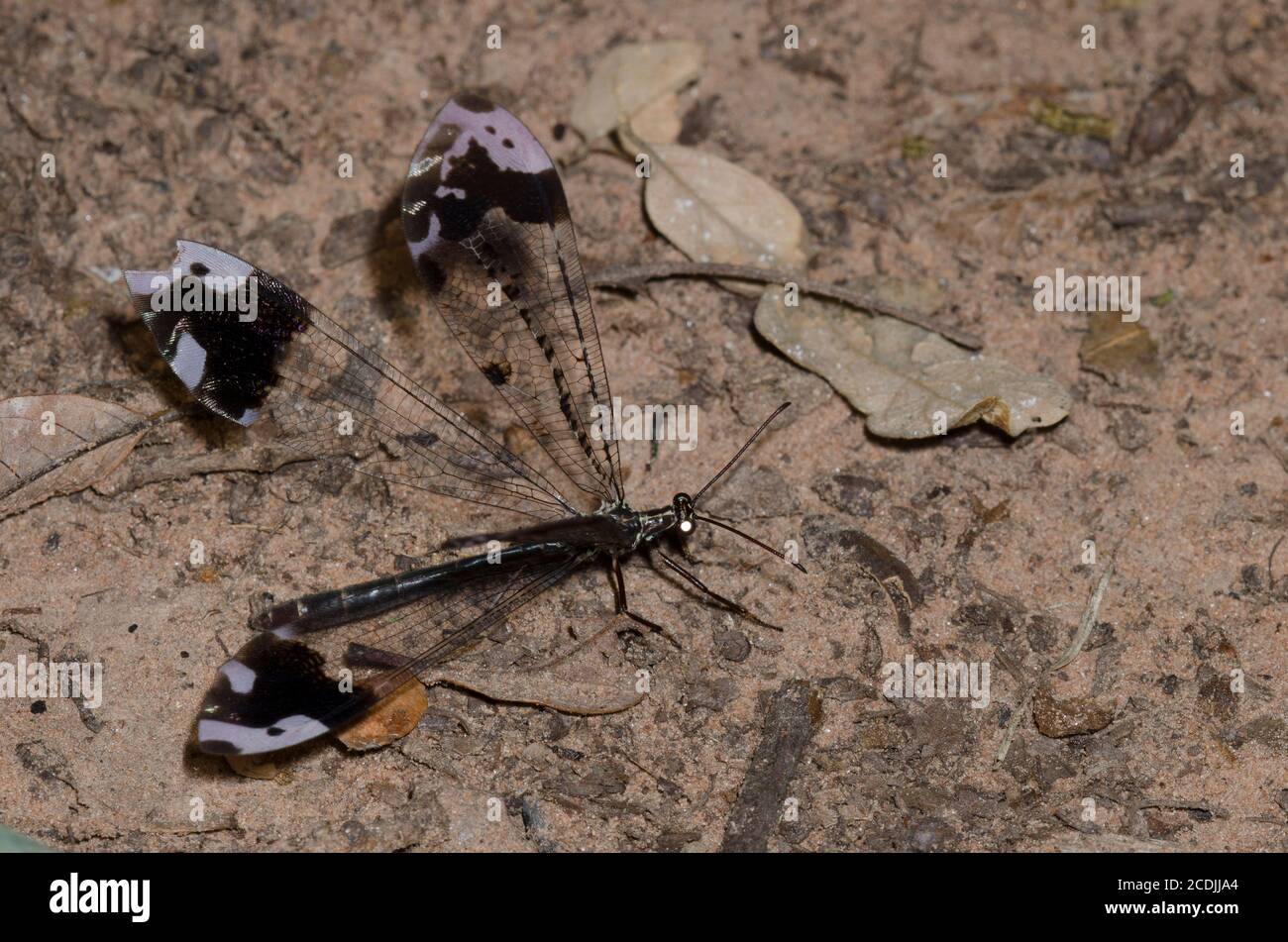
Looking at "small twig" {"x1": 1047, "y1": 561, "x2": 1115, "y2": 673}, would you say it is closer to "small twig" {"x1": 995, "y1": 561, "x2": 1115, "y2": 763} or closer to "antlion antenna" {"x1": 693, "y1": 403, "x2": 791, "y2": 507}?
"small twig" {"x1": 995, "y1": 561, "x2": 1115, "y2": 763}

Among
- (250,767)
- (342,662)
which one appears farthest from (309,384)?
(250,767)

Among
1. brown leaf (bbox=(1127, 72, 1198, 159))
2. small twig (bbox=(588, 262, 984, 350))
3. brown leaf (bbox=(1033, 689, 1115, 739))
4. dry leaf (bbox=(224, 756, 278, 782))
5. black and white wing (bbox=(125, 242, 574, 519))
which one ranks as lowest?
dry leaf (bbox=(224, 756, 278, 782))

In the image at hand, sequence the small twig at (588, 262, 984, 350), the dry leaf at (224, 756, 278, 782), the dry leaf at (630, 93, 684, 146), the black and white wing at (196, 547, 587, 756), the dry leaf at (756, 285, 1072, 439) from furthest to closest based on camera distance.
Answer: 1. the dry leaf at (630, 93, 684, 146)
2. the small twig at (588, 262, 984, 350)
3. the dry leaf at (756, 285, 1072, 439)
4. the dry leaf at (224, 756, 278, 782)
5. the black and white wing at (196, 547, 587, 756)

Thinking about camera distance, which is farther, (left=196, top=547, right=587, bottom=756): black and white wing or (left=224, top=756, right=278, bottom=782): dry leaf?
(left=224, top=756, right=278, bottom=782): dry leaf

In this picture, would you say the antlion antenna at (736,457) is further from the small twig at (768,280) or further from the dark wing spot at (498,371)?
the dark wing spot at (498,371)

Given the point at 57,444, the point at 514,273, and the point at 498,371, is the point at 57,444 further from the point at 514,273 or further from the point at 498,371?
the point at 514,273

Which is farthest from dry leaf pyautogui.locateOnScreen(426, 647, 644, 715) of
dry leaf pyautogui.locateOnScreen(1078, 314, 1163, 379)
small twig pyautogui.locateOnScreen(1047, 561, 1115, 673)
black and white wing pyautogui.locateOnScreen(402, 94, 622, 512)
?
dry leaf pyautogui.locateOnScreen(1078, 314, 1163, 379)

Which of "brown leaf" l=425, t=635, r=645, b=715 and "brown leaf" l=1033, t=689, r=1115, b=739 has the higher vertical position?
"brown leaf" l=425, t=635, r=645, b=715
